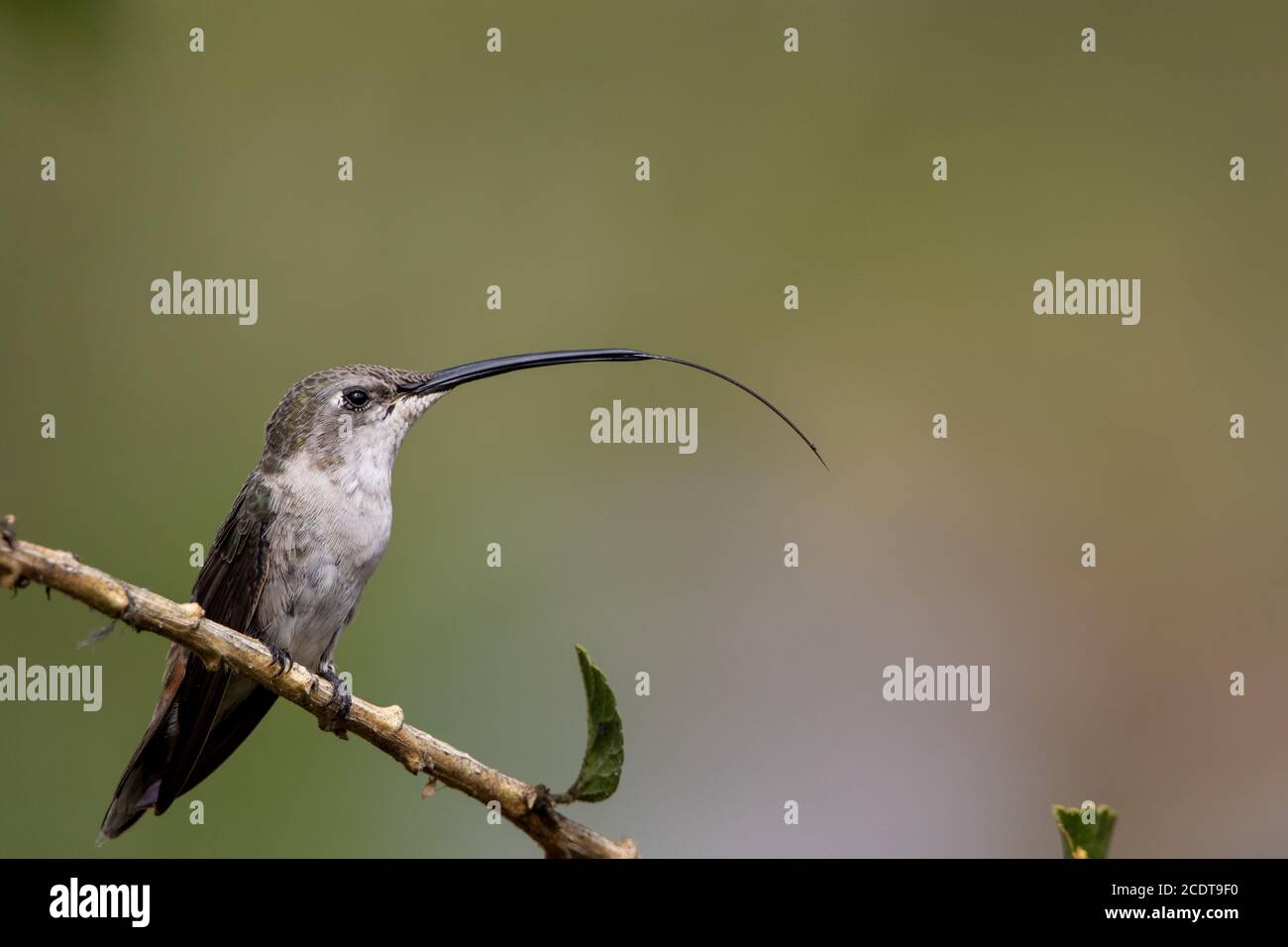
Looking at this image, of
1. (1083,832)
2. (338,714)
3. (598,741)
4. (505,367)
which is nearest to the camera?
(1083,832)

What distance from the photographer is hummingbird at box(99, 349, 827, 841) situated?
7.84 ft

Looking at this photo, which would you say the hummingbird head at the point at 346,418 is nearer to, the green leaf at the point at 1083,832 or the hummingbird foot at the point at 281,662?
the hummingbird foot at the point at 281,662

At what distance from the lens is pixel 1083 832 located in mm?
1082

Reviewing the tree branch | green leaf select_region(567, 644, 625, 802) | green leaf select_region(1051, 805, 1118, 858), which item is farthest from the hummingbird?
green leaf select_region(1051, 805, 1118, 858)

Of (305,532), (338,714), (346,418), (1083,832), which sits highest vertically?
(346,418)

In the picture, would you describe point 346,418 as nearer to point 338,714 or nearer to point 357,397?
point 357,397

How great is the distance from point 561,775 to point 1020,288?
331 cm

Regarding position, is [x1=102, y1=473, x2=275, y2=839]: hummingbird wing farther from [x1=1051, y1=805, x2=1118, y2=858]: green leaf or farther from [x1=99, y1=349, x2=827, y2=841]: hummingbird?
[x1=1051, y1=805, x2=1118, y2=858]: green leaf

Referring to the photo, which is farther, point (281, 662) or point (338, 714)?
point (281, 662)

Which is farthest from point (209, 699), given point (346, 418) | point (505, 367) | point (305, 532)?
point (505, 367)

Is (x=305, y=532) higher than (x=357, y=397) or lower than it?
lower

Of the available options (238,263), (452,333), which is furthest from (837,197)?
(238,263)

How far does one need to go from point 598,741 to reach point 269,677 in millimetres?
562

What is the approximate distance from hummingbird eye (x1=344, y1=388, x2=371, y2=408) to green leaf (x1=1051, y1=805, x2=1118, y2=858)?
183 cm
